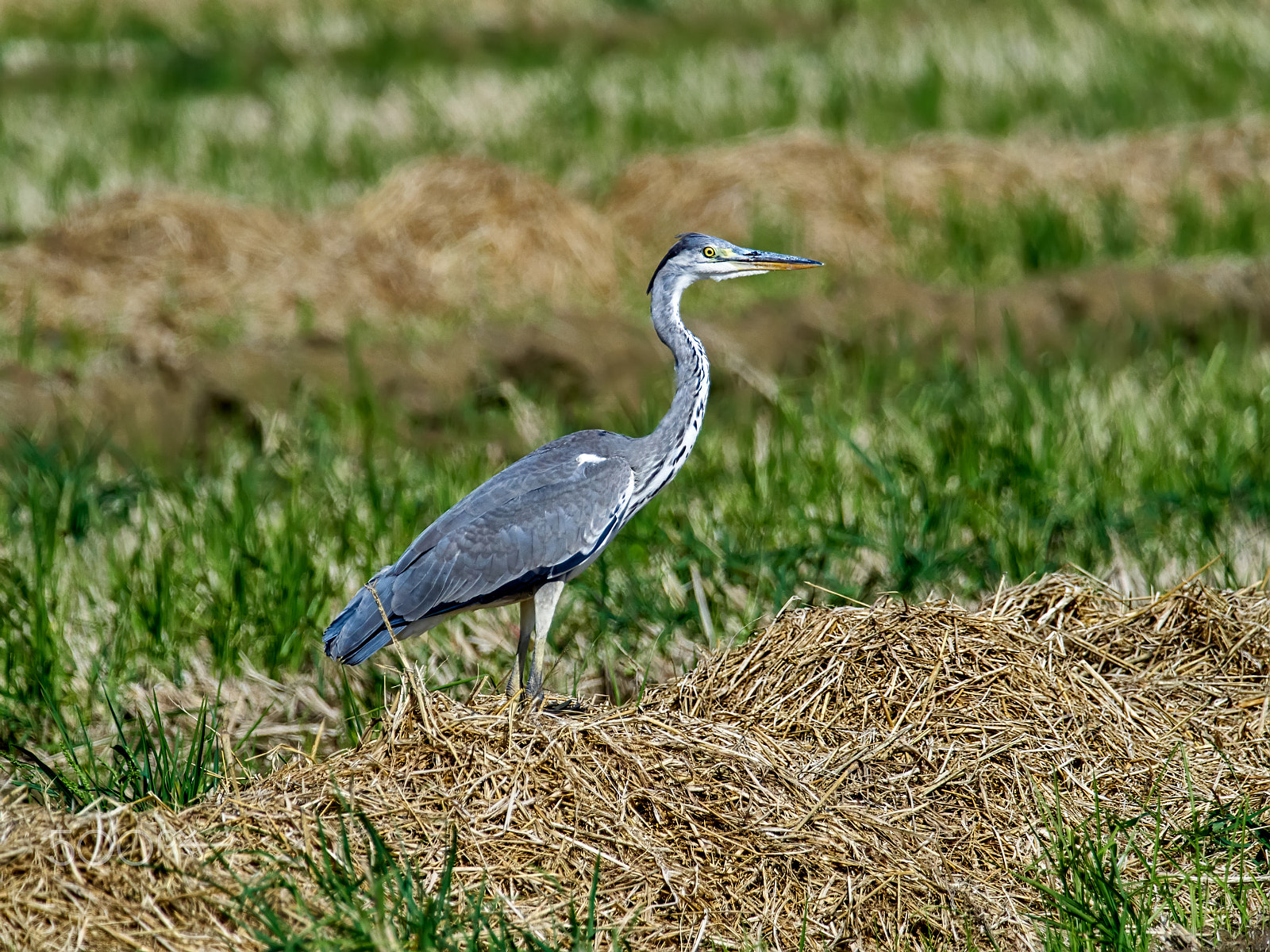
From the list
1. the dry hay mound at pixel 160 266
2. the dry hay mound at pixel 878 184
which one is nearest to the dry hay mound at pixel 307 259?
the dry hay mound at pixel 160 266

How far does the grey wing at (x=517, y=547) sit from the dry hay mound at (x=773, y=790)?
1.37 ft

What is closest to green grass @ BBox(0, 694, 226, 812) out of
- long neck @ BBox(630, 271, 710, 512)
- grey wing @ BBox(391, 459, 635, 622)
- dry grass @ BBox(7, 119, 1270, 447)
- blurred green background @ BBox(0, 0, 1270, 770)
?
blurred green background @ BBox(0, 0, 1270, 770)

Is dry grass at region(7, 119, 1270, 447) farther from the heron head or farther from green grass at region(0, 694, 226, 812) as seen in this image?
green grass at region(0, 694, 226, 812)

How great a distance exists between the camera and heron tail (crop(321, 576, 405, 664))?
138 inches

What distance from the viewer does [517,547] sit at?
11.7 feet

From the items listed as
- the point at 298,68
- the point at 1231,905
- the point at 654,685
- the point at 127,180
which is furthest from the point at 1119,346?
the point at 298,68

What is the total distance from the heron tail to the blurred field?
16 cm

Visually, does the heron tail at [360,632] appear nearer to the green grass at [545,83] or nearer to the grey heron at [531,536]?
the grey heron at [531,536]

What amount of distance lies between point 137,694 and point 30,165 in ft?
23.7

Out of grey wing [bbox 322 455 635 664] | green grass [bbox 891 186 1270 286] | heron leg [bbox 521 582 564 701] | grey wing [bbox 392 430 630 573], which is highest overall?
grey wing [bbox 392 430 630 573]

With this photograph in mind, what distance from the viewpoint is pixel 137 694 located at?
3.98m

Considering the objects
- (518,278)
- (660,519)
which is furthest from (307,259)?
(660,519)

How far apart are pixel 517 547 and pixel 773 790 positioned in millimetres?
925

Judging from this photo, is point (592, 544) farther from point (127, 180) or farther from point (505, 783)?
point (127, 180)
